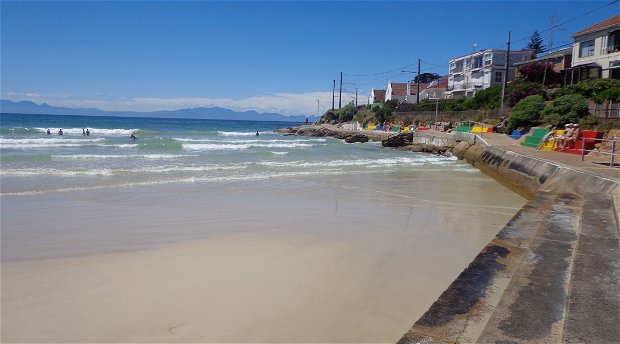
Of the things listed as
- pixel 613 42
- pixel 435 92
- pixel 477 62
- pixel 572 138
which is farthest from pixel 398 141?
pixel 435 92

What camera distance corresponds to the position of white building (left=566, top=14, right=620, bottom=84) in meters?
35.5

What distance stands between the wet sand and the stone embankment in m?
0.78

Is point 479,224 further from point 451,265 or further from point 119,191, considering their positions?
point 119,191

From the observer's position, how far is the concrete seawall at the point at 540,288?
297 cm

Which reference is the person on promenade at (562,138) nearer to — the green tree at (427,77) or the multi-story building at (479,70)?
the multi-story building at (479,70)

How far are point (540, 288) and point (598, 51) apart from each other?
43007mm

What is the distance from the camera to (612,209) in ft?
22.9

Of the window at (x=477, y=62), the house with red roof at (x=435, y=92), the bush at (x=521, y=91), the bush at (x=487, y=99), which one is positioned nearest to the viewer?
the bush at (x=521, y=91)

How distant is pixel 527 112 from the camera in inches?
1117

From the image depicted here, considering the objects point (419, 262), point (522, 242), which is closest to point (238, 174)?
point (419, 262)

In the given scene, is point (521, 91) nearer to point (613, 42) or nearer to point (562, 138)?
point (613, 42)

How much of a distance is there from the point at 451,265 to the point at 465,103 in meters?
48.3

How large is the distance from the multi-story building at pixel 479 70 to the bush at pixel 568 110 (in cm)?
3308

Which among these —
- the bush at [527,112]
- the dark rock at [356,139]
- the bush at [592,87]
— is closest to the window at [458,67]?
the dark rock at [356,139]
